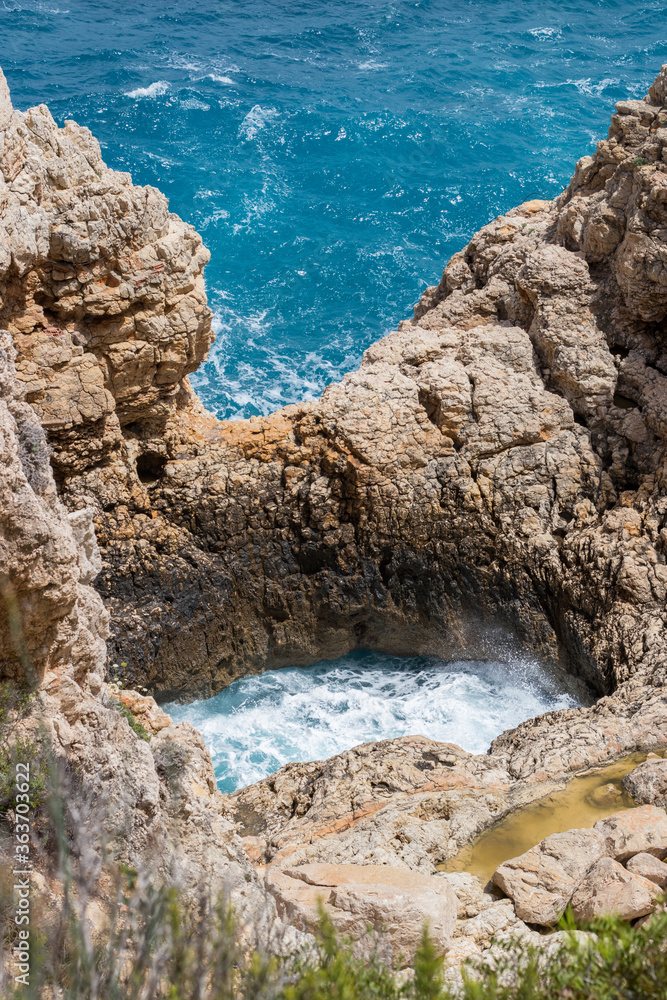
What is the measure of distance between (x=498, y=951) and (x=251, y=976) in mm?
3779

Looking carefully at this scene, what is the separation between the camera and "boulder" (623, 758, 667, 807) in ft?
40.0

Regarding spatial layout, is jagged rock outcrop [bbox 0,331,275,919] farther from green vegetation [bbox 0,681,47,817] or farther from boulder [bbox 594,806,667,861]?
boulder [bbox 594,806,667,861]

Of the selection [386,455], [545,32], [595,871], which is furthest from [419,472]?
[545,32]

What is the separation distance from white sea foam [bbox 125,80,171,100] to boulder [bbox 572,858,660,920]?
148 ft

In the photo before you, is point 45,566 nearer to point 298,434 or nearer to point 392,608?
point 298,434

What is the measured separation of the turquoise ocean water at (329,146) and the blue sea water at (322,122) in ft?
0.39

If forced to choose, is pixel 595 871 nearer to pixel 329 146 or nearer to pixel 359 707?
pixel 359 707

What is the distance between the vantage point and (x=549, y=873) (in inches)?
Answer: 407

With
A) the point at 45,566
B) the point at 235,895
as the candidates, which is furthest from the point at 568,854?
the point at 45,566

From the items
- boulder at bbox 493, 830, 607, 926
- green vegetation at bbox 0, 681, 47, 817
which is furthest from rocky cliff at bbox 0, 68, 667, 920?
green vegetation at bbox 0, 681, 47, 817

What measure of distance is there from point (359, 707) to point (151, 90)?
3855 centimetres

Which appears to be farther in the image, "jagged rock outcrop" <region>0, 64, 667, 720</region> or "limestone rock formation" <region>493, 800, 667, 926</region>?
"jagged rock outcrop" <region>0, 64, 667, 720</region>

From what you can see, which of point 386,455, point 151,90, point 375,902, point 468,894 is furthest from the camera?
point 151,90

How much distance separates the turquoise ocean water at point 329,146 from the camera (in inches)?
812
